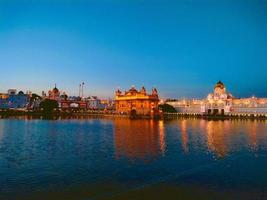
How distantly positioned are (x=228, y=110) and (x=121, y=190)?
401ft

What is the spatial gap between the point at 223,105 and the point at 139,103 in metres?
31.8

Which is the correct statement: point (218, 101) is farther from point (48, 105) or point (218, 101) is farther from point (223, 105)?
point (48, 105)

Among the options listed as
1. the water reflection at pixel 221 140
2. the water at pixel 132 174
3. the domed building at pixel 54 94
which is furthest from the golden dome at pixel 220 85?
the water at pixel 132 174

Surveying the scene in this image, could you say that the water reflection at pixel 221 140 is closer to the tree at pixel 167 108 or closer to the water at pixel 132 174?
the water at pixel 132 174

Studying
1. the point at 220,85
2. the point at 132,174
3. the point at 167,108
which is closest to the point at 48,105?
the point at 167,108

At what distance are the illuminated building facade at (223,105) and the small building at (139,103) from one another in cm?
2131

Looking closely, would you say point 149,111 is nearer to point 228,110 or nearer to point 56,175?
point 228,110

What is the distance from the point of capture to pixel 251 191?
1392cm

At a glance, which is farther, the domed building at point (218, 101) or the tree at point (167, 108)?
the tree at point (167, 108)

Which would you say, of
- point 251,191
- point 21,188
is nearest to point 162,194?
point 251,191

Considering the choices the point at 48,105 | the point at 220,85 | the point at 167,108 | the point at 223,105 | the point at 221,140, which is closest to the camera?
the point at 221,140

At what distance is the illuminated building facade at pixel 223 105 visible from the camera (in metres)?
124

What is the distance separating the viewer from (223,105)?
440 ft

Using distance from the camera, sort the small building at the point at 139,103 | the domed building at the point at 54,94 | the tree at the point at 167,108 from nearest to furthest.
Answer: the small building at the point at 139,103 → the tree at the point at 167,108 → the domed building at the point at 54,94
